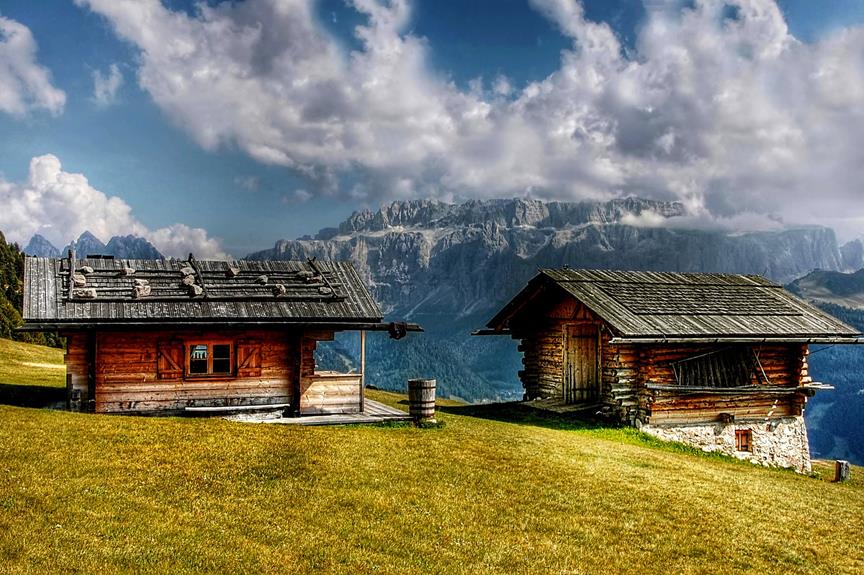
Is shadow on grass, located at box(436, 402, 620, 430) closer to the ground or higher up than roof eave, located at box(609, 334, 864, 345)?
closer to the ground

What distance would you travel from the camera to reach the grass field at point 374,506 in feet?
35.1

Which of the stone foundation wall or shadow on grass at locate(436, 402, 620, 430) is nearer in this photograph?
shadow on grass at locate(436, 402, 620, 430)

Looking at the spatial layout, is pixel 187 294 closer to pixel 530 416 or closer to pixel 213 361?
pixel 213 361

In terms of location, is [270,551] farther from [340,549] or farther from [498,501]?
[498,501]

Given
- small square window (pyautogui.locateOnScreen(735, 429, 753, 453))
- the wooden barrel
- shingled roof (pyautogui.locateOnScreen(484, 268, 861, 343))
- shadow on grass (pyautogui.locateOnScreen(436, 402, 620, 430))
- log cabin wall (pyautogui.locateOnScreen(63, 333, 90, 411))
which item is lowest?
small square window (pyautogui.locateOnScreen(735, 429, 753, 453))

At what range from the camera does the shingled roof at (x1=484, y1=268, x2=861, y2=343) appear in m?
27.4

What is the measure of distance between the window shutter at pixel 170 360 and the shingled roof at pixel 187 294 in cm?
110

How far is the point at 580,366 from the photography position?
3122 cm

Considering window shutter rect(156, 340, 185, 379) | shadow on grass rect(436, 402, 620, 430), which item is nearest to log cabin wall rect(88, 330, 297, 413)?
window shutter rect(156, 340, 185, 379)

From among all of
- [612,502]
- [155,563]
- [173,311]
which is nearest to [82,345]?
[173,311]

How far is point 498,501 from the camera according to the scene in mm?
14164

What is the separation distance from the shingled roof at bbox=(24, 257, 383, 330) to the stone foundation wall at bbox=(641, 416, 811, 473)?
1291 centimetres

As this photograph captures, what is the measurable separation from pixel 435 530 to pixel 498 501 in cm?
233

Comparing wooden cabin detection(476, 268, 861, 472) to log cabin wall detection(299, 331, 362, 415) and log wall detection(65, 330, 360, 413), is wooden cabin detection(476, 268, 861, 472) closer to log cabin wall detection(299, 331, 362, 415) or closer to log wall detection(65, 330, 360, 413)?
log cabin wall detection(299, 331, 362, 415)
